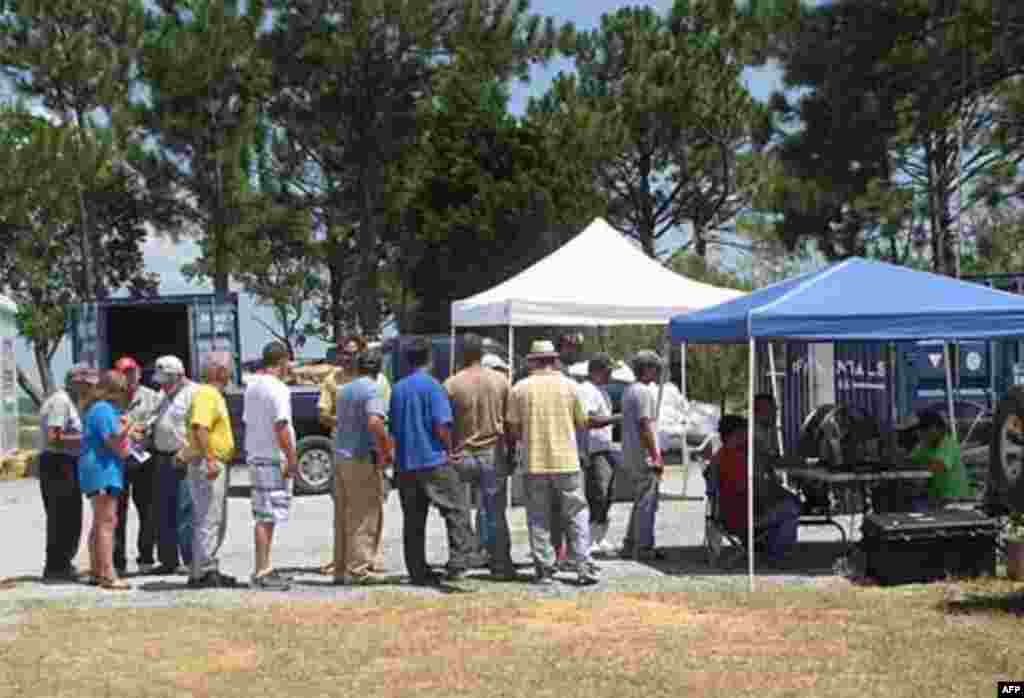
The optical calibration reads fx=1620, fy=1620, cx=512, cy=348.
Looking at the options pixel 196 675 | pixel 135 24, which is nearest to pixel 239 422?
pixel 196 675

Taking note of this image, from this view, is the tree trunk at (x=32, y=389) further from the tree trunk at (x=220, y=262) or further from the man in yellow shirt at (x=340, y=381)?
the man in yellow shirt at (x=340, y=381)

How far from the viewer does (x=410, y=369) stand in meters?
10.9

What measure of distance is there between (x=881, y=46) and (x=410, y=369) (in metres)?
14.1

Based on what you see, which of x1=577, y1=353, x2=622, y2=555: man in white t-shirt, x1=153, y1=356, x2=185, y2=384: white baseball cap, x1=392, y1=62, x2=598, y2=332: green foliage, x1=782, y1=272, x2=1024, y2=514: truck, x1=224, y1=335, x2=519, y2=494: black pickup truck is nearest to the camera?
x1=153, y1=356, x2=185, y2=384: white baseball cap

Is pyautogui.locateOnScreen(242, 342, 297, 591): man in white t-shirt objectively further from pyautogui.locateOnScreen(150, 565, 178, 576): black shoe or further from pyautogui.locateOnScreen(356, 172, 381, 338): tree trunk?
pyautogui.locateOnScreen(356, 172, 381, 338): tree trunk

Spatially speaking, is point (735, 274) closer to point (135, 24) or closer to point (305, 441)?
point (135, 24)

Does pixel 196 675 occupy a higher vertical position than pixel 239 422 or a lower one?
lower

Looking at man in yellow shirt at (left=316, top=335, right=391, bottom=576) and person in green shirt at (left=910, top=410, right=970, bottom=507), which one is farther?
person in green shirt at (left=910, top=410, right=970, bottom=507)

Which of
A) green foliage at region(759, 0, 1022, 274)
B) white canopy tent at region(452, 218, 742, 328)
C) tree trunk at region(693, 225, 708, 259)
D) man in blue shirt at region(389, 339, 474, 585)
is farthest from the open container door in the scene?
tree trunk at region(693, 225, 708, 259)

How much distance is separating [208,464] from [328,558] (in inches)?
89.5

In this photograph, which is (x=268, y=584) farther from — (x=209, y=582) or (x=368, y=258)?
(x=368, y=258)

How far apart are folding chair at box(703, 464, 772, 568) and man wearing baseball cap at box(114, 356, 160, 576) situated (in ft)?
13.1

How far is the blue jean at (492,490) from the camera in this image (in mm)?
10781

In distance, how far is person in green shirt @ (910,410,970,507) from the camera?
11859mm
